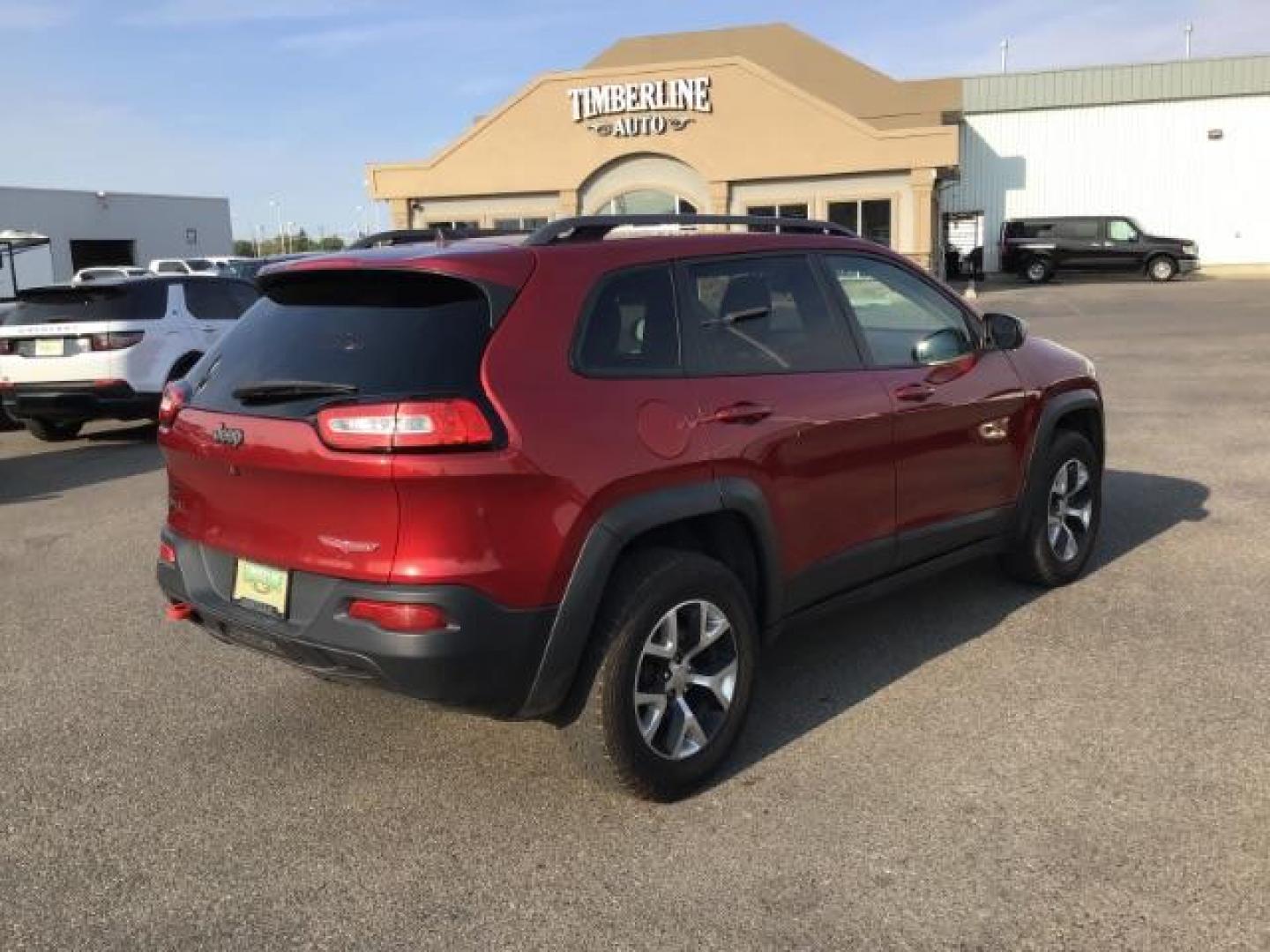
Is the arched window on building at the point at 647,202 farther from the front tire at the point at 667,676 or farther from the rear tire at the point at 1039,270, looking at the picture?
the front tire at the point at 667,676

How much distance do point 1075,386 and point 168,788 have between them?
433 centimetres

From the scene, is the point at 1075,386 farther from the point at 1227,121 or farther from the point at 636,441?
the point at 1227,121

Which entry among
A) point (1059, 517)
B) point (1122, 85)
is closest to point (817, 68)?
point (1122, 85)

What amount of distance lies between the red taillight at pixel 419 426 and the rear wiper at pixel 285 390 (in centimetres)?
18

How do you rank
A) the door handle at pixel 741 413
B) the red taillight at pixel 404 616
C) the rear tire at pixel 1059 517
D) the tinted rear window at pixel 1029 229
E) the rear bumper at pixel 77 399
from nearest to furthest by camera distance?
the red taillight at pixel 404 616
the door handle at pixel 741 413
the rear tire at pixel 1059 517
the rear bumper at pixel 77 399
the tinted rear window at pixel 1029 229

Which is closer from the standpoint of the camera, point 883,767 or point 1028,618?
point 883,767

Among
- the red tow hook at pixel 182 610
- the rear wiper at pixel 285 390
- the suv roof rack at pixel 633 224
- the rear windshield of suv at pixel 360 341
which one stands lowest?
the red tow hook at pixel 182 610

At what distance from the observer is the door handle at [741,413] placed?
3.58m

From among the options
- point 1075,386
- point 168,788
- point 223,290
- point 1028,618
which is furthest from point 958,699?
point 223,290

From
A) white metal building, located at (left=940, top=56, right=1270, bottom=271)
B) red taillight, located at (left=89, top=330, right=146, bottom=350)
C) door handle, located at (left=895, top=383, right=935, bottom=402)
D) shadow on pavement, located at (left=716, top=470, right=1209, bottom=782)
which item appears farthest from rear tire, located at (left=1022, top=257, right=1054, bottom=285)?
door handle, located at (left=895, top=383, right=935, bottom=402)

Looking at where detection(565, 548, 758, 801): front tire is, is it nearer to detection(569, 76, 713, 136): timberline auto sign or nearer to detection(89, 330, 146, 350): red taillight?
detection(89, 330, 146, 350): red taillight

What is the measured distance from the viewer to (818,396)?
3.95 meters

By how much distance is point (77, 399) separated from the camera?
1023cm

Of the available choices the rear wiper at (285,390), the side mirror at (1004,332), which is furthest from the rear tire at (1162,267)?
the rear wiper at (285,390)
